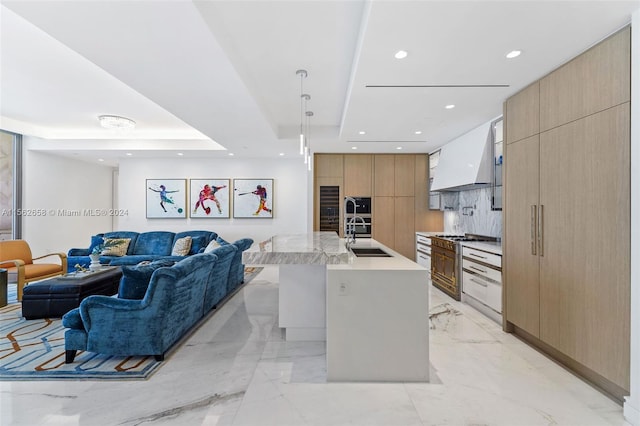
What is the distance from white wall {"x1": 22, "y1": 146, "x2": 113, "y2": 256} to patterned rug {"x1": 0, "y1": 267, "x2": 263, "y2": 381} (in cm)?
382

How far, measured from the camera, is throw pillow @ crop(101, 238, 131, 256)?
5809mm

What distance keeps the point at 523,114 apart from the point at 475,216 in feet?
7.55

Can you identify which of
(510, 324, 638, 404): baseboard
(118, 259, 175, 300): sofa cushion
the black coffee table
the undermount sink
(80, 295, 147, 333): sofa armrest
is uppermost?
the undermount sink

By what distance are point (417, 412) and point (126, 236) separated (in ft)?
21.6

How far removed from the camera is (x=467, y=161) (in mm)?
4398

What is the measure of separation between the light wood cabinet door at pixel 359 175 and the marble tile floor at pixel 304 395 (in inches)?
153

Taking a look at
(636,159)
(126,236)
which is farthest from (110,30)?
(126,236)

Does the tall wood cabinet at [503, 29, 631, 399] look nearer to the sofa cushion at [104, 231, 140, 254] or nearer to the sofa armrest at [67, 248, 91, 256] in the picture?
the sofa cushion at [104, 231, 140, 254]

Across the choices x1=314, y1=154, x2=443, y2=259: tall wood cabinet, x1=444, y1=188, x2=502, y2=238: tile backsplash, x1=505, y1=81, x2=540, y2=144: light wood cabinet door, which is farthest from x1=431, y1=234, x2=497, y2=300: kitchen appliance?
x1=505, y1=81, x2=540, y2=144: light wood cabinet door

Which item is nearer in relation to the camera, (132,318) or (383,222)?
(132,318)

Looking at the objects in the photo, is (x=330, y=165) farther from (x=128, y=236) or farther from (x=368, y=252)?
(x=128, y=236)

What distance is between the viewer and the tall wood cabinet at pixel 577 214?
1.95 meters

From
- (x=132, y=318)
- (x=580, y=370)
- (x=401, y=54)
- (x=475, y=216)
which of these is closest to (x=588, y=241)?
(x=580, y=370)

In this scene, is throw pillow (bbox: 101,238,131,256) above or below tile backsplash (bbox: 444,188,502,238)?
below
